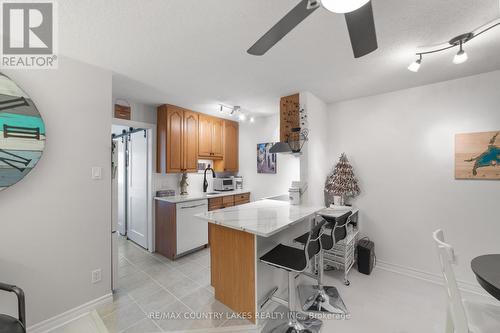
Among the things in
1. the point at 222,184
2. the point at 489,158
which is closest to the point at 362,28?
the point at 489,158

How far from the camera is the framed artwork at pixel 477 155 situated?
2.26 meters

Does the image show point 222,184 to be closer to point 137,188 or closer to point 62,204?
point 137,188

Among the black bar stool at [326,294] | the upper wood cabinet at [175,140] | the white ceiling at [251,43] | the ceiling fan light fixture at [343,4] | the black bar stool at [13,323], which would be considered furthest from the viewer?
the upper wood cabinet at [175,140]

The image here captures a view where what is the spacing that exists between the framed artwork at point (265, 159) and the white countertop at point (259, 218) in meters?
1.52

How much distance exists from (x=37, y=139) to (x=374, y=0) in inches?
105

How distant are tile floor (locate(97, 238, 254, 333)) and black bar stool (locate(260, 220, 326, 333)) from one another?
0.45 m

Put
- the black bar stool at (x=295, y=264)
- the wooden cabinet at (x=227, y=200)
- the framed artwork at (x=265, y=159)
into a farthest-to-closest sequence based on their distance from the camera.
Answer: the framed artwork at (x=265, y=159)
the wooden cabinet at (x=227, y=200)
the black bar stool at (x=295, y=264)

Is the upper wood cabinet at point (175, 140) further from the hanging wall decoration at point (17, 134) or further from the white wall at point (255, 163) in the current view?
the hanging wall decoration at point (17, 134)

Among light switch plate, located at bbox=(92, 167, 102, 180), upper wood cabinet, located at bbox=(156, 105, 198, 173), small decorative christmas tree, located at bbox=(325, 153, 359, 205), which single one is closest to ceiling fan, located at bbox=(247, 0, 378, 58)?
light switch plate, located at bbox=(92, 167, 102, 180)

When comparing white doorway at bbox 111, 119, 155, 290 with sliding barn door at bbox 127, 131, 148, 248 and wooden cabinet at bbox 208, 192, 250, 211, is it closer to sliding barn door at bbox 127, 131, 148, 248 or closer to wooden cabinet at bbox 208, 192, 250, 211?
sliding barn door at bbox 127, 131, 148, 248

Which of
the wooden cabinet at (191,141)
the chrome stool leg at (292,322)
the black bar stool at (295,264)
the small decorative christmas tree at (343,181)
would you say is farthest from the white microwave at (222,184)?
the chrome stool leg at (292,322)

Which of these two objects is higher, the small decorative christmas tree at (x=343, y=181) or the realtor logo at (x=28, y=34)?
the realtor logo at (x=28, y=34)

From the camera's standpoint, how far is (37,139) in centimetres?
167

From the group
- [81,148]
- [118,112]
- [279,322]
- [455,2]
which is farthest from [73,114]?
[455,2]
